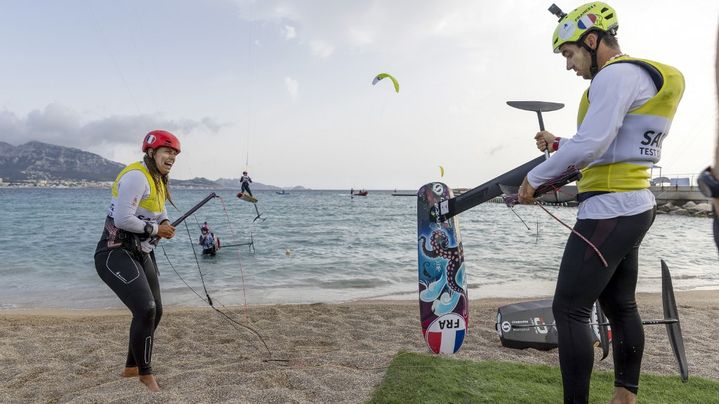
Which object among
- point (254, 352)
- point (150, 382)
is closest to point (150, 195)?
point (150, 382)

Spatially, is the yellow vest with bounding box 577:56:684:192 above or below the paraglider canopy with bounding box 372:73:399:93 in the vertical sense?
below

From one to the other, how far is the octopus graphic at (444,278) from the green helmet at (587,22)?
102 inches

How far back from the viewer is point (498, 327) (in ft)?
15.8

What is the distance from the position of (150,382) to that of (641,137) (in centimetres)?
375

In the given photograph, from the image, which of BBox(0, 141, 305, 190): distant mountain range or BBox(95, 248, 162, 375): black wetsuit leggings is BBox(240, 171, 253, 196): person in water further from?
BBox(0, 141, 305, 190): distant mountain range

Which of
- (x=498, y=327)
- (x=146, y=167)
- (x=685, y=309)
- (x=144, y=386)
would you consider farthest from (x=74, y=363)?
(x=685, y=309)

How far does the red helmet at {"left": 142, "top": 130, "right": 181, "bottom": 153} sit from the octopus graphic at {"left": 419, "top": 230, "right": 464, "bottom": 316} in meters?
2.59

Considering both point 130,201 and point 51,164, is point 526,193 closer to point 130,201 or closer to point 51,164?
point 130,201

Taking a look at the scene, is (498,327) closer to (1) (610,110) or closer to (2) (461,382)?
(2) (461,382)

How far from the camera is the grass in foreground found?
3.20 metres

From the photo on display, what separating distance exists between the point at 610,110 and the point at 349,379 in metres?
2.70

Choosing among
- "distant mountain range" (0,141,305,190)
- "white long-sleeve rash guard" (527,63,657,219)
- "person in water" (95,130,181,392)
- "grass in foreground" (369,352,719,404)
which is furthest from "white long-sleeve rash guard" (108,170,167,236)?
"distant mountain range" (0,141,305,190)

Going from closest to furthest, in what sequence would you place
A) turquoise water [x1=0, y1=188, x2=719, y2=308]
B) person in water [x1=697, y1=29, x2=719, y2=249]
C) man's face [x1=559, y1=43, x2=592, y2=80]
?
person in water [x1=697, y1=29, x2=719, y2=249] → man's face [x1=559, y1=43, x2=592, y2=80] → turquoise water [x1=0, y1=188, x2=719, y2=308]

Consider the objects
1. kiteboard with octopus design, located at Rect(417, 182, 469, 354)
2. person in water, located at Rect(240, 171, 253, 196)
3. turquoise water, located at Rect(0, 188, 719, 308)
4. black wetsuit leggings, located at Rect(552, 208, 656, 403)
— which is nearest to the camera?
black wetsuit leggings, located at Rect(552, 208, 656, 403)
